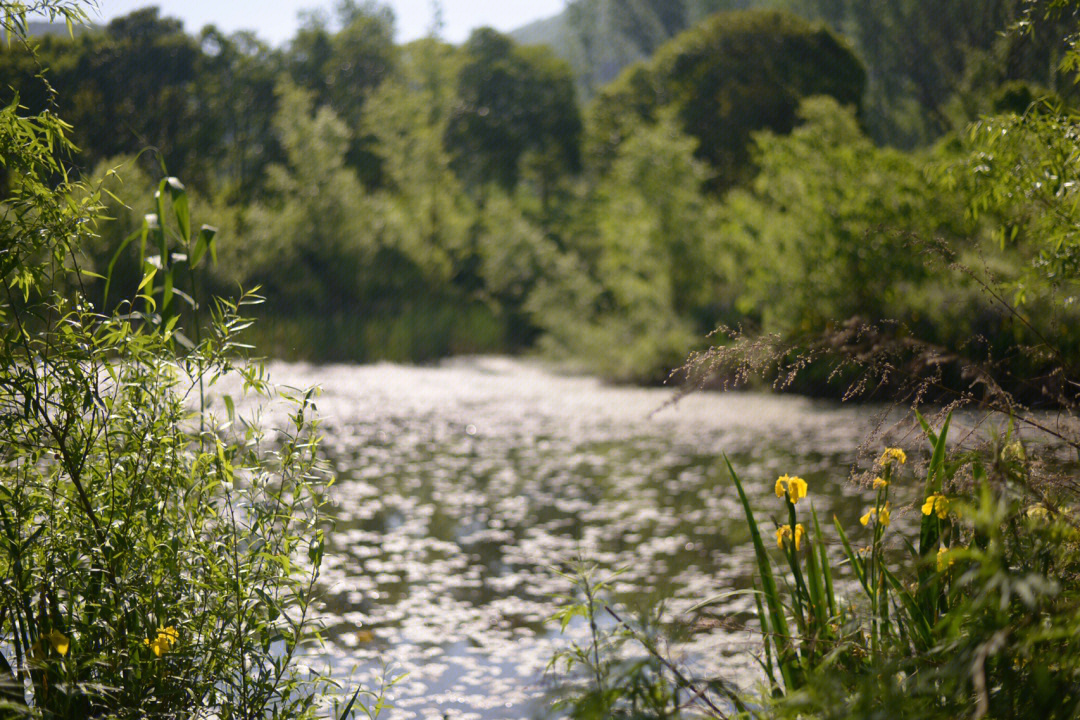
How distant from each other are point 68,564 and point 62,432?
1.24ft

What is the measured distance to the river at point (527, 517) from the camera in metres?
4.43

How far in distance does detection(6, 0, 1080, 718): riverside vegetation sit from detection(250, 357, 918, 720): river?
0.39 meters

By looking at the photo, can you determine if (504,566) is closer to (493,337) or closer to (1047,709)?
(1047,709)

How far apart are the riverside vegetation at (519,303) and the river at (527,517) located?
0.39 metres

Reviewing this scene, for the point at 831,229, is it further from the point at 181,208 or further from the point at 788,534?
the point at 181,208

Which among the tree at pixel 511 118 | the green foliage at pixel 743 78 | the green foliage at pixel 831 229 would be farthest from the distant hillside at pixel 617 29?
the green foliage at pixel 831 229

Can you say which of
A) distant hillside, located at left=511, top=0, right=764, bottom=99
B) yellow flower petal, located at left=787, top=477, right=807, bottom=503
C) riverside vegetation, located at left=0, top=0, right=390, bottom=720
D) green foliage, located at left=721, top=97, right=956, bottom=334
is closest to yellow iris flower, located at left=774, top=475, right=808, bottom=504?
yellow flower petal, located at left=787, top=477, right=807, bottom=503

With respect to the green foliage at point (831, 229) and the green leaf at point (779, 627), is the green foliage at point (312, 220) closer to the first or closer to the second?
the green foliage at point (831, 229)

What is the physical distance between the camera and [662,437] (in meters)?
10.9

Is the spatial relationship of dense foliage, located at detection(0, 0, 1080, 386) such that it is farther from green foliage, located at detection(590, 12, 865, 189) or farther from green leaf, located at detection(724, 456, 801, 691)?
green leaf, located at detection(724, 456, 801, 691)

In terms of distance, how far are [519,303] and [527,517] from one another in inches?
593

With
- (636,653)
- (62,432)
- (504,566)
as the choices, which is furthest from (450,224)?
(62,432)

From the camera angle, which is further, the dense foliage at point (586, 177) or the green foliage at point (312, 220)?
the green foliage at point (312, 220)

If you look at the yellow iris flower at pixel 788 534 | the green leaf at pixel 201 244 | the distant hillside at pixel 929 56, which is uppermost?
the distant hillside at pixel 929 56
